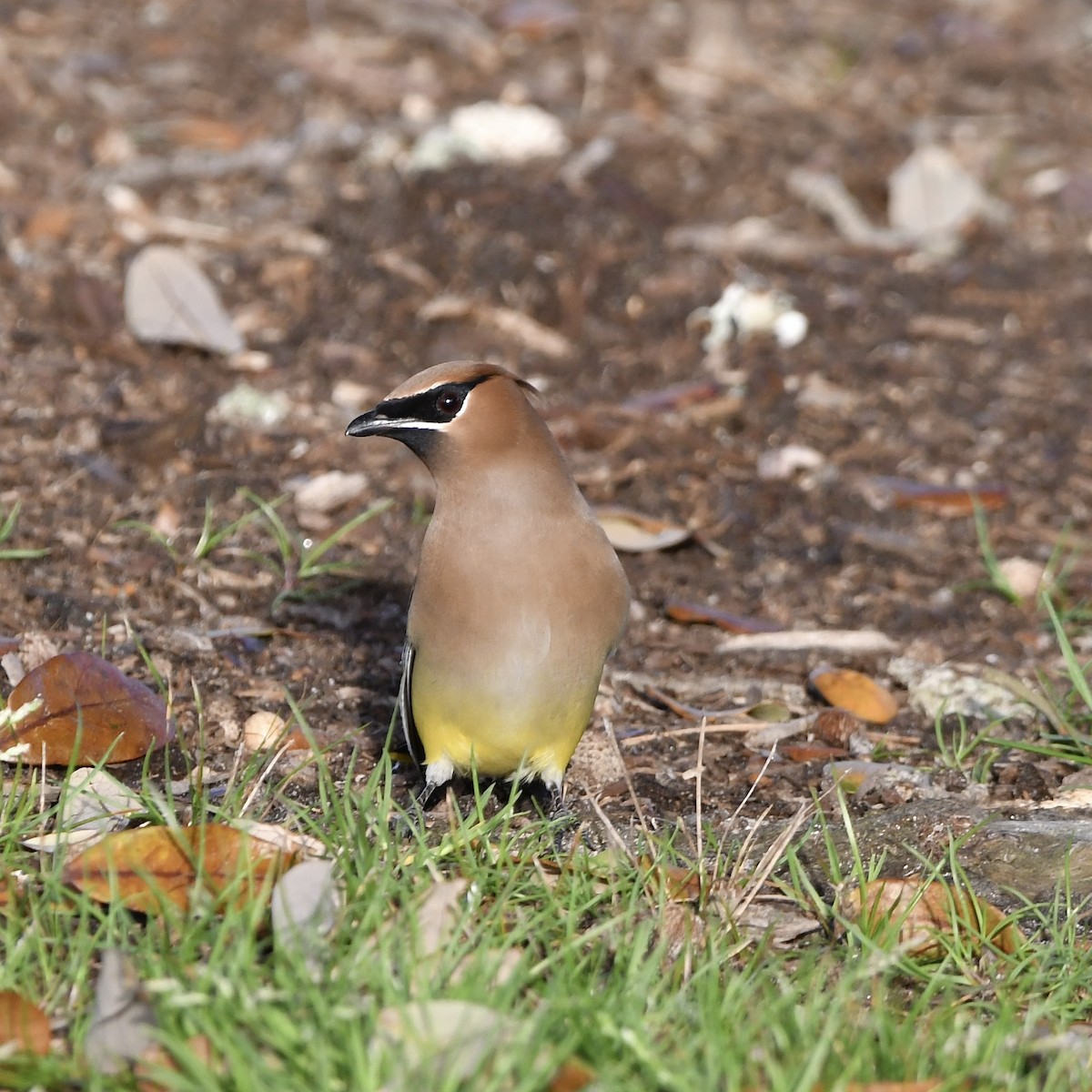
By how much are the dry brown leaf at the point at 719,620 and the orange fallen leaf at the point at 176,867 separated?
231 centimetres

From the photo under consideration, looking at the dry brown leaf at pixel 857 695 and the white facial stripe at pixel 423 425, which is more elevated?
the white facial stripe at pixel 423 425

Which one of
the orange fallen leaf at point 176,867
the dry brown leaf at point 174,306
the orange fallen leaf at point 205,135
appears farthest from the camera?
the orange fallen leaf at point 205,135

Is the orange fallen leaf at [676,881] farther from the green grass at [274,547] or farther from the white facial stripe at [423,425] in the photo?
the green grass at [274,547]

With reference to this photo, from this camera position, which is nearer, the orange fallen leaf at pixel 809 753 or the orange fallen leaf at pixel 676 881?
the orange fallen leaf at pixel 676 881

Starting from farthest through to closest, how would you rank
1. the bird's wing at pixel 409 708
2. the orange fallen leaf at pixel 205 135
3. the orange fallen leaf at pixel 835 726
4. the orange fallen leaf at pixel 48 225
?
the orange fallen leaf at pixel 205 135
the orange fallen leaf at pixel 48 225
the orange fallen leaf at pixel 835 726
the bird's wing at pixel 409 708

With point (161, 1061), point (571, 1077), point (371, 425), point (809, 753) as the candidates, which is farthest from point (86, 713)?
point (809, 753)

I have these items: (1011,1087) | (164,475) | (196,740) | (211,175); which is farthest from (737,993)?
(211,175)

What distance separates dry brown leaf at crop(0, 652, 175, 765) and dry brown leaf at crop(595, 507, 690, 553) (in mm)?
2066

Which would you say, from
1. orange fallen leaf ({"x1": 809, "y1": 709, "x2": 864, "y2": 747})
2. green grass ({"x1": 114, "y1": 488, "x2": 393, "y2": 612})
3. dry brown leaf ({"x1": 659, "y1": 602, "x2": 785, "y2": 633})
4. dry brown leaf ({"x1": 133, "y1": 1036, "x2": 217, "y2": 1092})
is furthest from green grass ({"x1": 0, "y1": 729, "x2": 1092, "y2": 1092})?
dry brown leaf ({"x1": 659, "y1": 602, "x2": 785, "y2": 633})

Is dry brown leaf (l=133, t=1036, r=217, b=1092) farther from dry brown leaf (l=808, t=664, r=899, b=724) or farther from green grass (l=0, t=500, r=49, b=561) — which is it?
dry brown leaf (l=808, t=664, r=899, b=724)

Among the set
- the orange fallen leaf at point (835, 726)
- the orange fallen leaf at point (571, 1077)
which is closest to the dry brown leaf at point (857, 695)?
the orange fallen leaf at point (835, 726)

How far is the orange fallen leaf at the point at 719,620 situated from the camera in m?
5.48

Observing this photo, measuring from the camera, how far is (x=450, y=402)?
13.1ft

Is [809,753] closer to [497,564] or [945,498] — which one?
[497,564]
